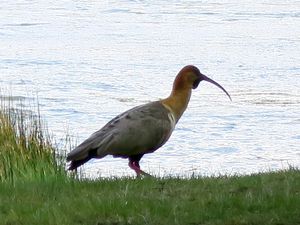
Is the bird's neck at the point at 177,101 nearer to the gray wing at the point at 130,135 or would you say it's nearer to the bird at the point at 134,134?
the bird at the point at 134,134

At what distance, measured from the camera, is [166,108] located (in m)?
11.4

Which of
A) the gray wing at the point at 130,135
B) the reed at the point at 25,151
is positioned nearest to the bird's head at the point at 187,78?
the gray wing at the point at 130,135

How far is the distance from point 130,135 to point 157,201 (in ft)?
9.22

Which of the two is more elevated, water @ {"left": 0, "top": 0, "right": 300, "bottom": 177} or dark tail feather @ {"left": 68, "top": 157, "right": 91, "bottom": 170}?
water @ {"left": 0, "top": 0, "right": 300, "bottom": 177}

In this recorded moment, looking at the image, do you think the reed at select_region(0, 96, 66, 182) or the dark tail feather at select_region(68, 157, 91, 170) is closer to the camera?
the dark tail feather at select_region(68, 157, 91, 170)

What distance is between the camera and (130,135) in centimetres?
1084

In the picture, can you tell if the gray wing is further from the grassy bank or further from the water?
the water

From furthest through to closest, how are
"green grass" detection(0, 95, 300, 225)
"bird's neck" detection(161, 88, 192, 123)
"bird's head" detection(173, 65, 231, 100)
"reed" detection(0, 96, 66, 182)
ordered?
"bird's head" detection(173, 65, 231, 100) < "bird's neck" detection(161, 88, 192, 123) < "reed" detection(0, 96, 66, 182) < "green grass" detection(0, 95, 300, 225)

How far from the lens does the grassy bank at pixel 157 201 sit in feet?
25.0

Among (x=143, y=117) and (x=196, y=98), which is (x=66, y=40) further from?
(x=143, y=117)

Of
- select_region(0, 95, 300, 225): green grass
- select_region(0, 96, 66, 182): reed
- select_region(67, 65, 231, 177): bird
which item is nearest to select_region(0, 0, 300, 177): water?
select_region(0, 96, 66, 182): reed

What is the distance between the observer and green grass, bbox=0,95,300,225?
7605 millimetres

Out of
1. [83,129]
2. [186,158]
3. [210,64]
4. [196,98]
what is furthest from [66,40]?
[186,158]

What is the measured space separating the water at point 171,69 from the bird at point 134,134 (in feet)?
7.53
